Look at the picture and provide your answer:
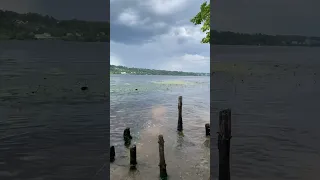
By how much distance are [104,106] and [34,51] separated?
12151cm

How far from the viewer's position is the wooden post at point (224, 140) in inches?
323

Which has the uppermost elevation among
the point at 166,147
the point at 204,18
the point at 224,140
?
the point at 204,18

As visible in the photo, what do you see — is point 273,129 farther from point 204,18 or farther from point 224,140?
point 224,140

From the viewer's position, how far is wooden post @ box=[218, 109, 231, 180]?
821 cm

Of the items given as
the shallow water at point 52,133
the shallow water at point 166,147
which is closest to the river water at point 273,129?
the shallow water at point 166,147

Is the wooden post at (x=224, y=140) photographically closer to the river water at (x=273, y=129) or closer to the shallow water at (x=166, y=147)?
the river water at (x=273, y=129)

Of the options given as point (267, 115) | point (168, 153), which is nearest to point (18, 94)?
point (168, 153)

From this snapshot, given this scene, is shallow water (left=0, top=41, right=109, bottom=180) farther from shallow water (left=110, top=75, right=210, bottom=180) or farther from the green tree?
the green tree

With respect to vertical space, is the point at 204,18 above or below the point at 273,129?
above

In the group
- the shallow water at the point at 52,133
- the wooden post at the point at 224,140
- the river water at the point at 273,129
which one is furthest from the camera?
the shallow water at the point at 52,133

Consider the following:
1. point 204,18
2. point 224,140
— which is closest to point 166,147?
point 204,18

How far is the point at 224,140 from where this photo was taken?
28.1ft

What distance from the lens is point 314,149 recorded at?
70.5 ft

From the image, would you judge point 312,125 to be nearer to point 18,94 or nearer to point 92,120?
point 92,120
